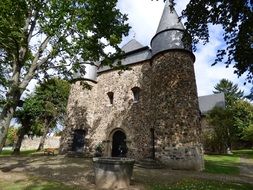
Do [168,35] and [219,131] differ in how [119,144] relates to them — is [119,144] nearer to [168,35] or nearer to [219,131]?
[168,35]

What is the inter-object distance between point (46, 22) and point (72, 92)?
11396 millimetres

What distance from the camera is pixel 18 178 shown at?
8234 millimetres

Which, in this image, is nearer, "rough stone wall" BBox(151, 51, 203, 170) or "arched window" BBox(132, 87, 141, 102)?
"rough stone wall" BBox(151, 51, 203, 170)

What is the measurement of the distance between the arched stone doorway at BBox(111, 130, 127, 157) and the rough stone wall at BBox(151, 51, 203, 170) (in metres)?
3.75

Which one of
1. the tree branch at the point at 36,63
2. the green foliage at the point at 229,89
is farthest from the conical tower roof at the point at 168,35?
the green foliage at the point at 229,89

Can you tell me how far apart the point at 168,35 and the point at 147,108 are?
215 inches

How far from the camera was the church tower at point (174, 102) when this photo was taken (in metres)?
13.3

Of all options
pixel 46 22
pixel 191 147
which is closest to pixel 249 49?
pixel 191 147

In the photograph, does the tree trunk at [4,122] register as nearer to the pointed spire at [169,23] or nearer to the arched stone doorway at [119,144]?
the arched stone doorway at [119,144]

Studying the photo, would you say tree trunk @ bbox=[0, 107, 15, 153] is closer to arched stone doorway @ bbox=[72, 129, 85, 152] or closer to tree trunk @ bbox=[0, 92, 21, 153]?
tree trunk @ bbox=[0, 92, 21, 153]

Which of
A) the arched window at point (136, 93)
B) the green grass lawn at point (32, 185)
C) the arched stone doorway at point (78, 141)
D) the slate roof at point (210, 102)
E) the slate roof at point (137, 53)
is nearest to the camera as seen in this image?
the green grass lawn at point (32, 185)

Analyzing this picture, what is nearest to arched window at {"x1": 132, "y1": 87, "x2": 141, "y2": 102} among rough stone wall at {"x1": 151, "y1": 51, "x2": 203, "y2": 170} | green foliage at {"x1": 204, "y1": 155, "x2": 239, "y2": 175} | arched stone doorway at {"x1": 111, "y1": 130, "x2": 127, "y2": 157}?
rough stone wall at {"x1": 151, "y1": 51, "x2": 203, "y2": 170}

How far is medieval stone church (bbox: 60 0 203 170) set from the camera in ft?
44.9

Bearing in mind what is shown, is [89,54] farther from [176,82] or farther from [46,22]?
[176,82]
